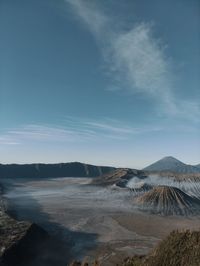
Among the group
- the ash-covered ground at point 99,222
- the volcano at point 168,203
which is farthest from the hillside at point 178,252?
the volcano at point 168,203

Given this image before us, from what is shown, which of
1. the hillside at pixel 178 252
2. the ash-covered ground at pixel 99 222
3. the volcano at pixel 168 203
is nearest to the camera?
the hillside at pixel 178 252

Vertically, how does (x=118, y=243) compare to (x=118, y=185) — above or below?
below

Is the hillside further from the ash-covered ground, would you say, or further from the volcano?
the volcano

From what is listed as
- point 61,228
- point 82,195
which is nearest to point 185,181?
point 82,195

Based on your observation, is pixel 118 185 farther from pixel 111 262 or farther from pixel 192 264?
pixel 192 264

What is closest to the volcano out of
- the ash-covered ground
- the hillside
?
the ash-covered ground

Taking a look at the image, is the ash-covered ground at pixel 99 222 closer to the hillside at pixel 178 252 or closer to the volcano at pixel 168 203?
the volcano at pixel 168 203

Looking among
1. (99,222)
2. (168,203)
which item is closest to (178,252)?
(99,222)
